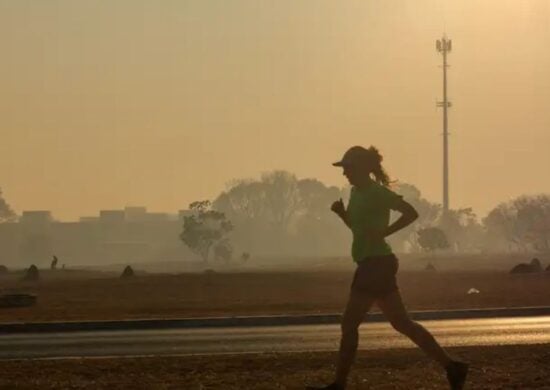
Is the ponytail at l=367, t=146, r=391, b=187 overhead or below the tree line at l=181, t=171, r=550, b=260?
below

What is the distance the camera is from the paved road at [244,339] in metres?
14.7

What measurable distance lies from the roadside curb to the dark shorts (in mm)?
10684

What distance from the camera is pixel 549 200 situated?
160375 millimetres

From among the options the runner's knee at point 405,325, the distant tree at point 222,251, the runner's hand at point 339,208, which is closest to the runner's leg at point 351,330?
the runner's knee at point 405,325

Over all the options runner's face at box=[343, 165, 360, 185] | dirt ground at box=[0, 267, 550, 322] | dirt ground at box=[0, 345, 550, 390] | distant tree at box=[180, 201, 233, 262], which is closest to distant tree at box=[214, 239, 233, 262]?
distant tree at box=[180, 201, 233, 262]

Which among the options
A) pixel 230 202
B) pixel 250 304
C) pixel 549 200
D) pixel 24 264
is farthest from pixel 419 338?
pixel 24 264

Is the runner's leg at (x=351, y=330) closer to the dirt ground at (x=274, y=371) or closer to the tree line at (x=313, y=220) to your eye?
the dirt ground at (x=274, y=371)

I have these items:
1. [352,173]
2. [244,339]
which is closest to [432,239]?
[244,339]

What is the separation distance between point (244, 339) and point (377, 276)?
761cm

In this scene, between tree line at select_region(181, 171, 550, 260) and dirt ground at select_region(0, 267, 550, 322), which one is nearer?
dirt ground at select_region(0, 267, 550, 322)

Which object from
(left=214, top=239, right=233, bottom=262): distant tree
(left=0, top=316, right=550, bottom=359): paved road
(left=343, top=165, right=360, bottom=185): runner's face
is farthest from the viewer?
(left=214, top=239, right=233, bottom=262): distant tree

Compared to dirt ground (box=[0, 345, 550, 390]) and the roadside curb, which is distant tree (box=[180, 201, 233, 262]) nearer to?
the roadside curb

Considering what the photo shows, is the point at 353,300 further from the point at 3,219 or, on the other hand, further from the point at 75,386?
the point at 3,219

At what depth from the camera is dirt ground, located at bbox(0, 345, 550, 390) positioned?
991 centimetres
